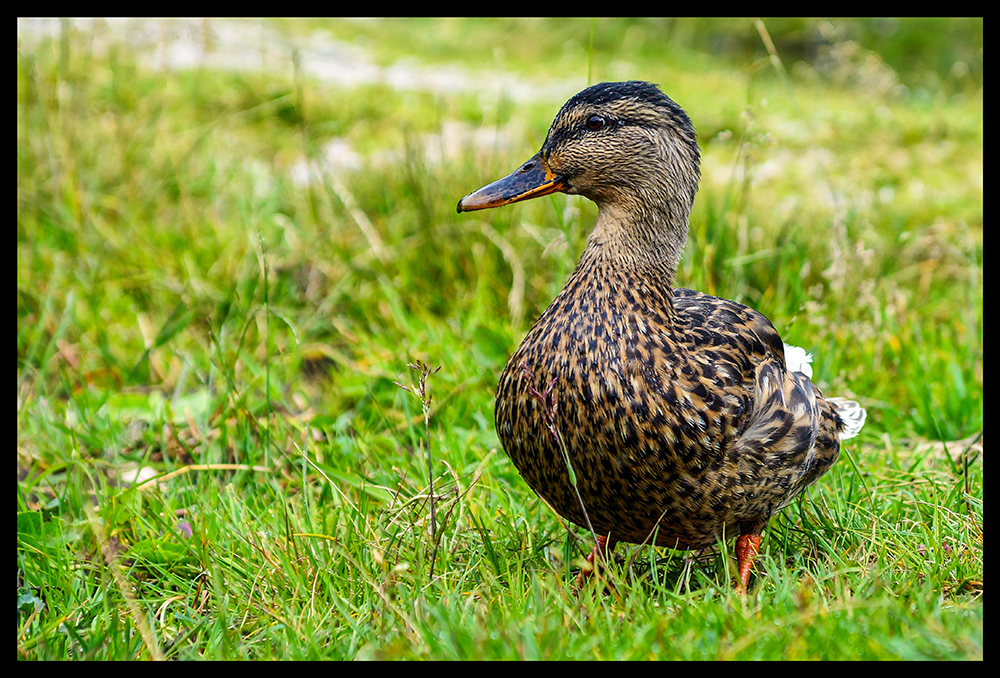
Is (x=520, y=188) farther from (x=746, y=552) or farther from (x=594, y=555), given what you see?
(x=746, y=552)

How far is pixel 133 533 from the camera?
2.86m

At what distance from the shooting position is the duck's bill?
2.57m

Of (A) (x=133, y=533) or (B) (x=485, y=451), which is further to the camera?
(B) (x=485, y=451)

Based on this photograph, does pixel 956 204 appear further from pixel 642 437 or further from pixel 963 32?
pixel 963 32

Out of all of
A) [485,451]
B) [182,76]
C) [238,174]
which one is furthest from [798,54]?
[485,451]

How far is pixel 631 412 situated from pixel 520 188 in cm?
72

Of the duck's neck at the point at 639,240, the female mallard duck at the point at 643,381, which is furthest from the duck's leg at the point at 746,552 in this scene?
the duck's neck at the point at 639,240

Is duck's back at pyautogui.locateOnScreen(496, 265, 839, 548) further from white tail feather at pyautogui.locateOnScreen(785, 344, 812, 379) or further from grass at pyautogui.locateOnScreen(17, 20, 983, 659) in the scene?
white tail feather at pyautogui.locateOnScreen(785, 344, 812, 379)

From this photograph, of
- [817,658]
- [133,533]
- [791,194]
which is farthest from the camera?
[791,194]

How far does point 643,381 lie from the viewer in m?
2.35

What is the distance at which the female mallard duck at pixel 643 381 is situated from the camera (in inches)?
92.4

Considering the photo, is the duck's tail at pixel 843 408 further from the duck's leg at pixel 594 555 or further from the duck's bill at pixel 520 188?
the duck's bill at pixel 520 188

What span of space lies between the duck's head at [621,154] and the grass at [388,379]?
2.12 feet

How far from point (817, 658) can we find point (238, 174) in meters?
4.34
